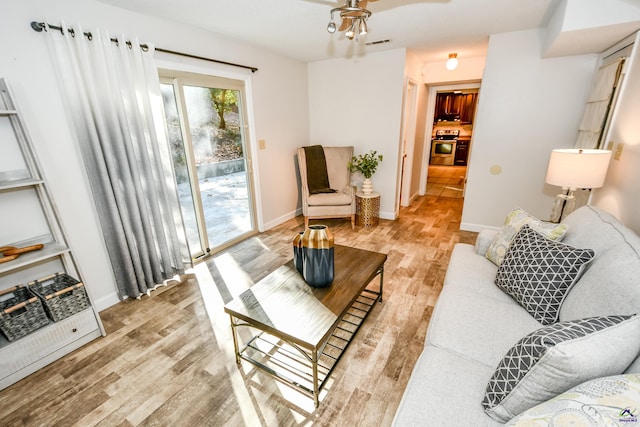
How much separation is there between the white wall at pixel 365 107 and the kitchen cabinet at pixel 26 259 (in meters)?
3.56

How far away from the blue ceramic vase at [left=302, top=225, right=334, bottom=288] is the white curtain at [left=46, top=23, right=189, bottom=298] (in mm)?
1609

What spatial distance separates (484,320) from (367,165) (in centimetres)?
292

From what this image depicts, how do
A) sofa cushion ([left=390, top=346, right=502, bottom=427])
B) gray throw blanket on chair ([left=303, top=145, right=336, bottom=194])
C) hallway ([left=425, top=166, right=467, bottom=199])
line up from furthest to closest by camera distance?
1. hallway ([left=425, top=166, right=467, bottom=199])
2. gray throw blanket on chair ([left=303, top=145, right=336, bottom=194])
3. sofa cushion ([left=390, top=346, right=502, bottom=427])

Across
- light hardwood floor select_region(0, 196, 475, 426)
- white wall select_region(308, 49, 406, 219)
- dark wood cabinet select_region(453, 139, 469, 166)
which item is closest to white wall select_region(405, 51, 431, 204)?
white wall select_region(308, 49, 406, 219)

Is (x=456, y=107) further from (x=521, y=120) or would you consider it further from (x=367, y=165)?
(x=367, y=165)

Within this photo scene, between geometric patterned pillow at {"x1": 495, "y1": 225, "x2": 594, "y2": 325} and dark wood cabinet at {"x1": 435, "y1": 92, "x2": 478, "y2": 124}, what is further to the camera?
dark wood cabinet at {"x1": 435, "y1": 92, "x2": 478, "y2": 124}

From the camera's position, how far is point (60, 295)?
1.82 m

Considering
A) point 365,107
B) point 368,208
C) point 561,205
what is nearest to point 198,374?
point 368,208

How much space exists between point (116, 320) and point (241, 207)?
196cm

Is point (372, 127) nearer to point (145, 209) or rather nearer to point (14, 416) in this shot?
point (145, 209)

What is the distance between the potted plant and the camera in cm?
408

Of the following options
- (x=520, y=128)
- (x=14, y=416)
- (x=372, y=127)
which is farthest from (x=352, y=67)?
(x=14, y=416)

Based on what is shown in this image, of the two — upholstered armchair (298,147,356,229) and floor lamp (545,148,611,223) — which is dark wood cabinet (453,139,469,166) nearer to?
upholstered armchair (298,147,356,229)

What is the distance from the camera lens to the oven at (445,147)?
8.16m
